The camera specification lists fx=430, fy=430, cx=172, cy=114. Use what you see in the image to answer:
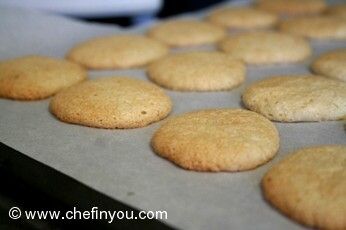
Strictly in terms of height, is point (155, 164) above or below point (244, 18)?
below

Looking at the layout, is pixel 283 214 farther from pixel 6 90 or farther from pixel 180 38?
pixel 180 38

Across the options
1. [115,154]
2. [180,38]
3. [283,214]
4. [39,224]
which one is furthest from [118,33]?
[283,214]

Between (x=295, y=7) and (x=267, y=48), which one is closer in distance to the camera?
(x=267, y=48)

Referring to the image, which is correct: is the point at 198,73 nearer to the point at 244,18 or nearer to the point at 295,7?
the point at 244,18

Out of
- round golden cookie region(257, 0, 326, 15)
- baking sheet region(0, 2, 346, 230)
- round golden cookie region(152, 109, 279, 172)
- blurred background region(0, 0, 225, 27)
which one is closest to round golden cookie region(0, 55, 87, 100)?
baking sheet region(0, 2, 346, 230)

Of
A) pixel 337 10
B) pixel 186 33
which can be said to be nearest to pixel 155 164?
pixel 186 33

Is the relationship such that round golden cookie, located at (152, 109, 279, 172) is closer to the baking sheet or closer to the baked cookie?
the baking sheet
